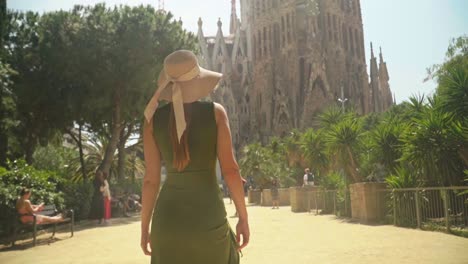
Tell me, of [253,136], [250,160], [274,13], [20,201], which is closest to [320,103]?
[253,136]

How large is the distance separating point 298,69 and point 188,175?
50.7m

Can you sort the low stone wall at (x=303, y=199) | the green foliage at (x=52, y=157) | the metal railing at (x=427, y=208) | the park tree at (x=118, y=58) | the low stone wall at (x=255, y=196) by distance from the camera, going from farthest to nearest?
the green foliage at (x=52, y=157)
the low stone wall at (x=255, y=196)
the park tree at (x=118, y=58)
the low stone wall at (x=303, y=199)
the metal railing at (x=427, y=208)

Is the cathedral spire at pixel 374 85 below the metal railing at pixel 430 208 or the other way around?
the other way around

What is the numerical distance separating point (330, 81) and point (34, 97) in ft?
127

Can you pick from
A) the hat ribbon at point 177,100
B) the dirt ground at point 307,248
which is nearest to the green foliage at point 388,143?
the dirt ground at point 307,248

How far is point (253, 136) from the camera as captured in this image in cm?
5400

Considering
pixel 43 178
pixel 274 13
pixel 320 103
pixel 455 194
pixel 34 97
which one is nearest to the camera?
pixel 455 194

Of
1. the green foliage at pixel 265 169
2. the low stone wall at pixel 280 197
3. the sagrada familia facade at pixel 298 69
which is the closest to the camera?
the low stone wall at pixel 280 197

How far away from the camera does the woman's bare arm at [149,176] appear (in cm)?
240

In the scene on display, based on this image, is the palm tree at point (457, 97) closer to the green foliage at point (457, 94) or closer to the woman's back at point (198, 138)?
the green foliage at point (457, 94)

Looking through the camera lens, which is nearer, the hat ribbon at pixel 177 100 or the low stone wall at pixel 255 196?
the hat ribbon at pixel 177 100

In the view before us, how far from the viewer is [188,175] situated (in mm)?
2234

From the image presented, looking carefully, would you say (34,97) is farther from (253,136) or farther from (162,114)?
(253,136)

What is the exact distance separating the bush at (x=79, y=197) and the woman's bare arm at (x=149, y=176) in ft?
39.4
